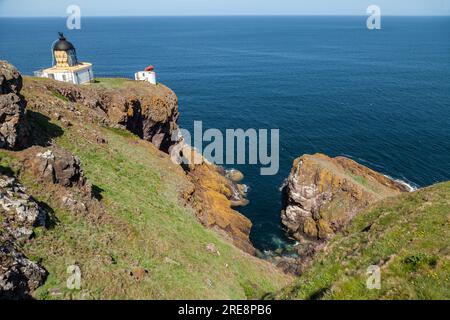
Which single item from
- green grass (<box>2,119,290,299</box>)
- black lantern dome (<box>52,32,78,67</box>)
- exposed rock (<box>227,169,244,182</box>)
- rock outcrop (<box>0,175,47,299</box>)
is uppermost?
black lantern dome (<box>52,32,78,67</box>)

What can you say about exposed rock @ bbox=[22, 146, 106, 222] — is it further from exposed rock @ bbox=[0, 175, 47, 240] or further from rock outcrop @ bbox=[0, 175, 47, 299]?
exposed rock @ bbox=[0, 175, 47, 240]

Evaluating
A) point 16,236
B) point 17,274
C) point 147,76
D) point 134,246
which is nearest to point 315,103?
point 147,76

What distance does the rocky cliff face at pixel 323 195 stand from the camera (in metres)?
53.7

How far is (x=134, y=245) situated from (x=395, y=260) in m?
18.3

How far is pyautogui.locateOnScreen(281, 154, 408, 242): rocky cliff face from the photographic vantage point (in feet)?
176

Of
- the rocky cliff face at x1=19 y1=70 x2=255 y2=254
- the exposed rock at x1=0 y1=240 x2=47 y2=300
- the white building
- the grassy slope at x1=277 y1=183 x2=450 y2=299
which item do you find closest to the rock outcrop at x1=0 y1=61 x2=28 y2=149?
the rocky cliff face at x1=19 y1=70 x2=255 y2=254

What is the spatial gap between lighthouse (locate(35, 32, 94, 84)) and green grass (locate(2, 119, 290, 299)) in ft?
99.8

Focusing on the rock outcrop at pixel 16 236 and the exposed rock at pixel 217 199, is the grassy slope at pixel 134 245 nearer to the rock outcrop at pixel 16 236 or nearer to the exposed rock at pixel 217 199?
the rock outcrop at pixel 16 236

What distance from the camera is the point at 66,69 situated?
68000 mm

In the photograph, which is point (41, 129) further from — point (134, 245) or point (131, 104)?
point (131, 104)

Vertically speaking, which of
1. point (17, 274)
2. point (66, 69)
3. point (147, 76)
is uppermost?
point (66, 69)

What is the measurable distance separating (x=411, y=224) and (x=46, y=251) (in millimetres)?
21623

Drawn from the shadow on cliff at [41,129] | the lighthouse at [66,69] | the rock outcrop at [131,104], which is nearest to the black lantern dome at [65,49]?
the lighthouse at [66,69]

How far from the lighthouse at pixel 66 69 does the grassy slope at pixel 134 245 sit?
28.7 m
